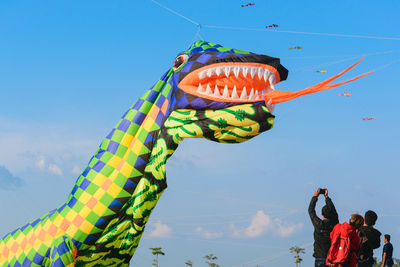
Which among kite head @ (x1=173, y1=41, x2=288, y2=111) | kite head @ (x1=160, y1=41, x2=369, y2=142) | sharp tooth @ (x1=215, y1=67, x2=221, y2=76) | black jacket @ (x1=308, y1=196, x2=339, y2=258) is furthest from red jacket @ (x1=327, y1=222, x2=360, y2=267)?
sharp tooth @ (x1=215, y1=67, x2=221, y2=76)

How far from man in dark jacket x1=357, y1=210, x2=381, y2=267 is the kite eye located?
355 centimetres

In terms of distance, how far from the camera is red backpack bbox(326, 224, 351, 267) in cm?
727

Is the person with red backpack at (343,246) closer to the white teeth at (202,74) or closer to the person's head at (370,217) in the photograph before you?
the person's head at (370,217)

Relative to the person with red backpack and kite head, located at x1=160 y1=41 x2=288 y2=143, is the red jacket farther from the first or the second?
kite head, located at x1=160 y1=41 x2=288 y2=143

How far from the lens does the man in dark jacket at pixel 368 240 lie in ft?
27.1

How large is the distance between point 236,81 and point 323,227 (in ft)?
Result: 7.98

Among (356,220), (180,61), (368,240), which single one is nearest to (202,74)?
(180,61)

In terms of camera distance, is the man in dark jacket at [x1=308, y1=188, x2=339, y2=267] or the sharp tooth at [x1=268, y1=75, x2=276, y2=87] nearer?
the sharp tooth at [x1=268, y1=75, x2=276, y2=87]

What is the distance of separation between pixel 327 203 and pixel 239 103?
2.16 m

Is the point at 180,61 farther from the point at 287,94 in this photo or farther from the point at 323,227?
the point at 323,227

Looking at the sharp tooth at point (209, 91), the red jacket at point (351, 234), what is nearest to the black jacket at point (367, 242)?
the red jacket at point (351, 234)

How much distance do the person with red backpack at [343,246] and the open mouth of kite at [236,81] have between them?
210 cm

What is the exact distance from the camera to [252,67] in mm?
6754

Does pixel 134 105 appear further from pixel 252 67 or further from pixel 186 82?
pixel 252 67
